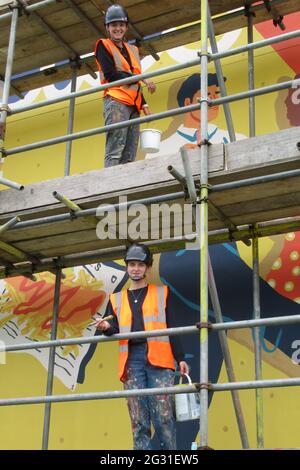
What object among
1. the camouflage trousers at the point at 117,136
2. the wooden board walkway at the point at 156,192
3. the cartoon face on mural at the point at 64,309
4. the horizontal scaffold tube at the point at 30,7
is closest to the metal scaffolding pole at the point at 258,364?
the wooden board walkway at the point at 156,192

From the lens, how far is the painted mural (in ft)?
25.2

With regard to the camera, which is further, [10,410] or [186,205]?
[10,410]

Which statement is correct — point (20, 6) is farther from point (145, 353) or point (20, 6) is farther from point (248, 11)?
point (145, 353)

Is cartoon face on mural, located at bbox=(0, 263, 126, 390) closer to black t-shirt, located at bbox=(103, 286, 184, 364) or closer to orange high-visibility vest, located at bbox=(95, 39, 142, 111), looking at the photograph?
black t-shirt, located at bbox=(103, 286, 184, 364)

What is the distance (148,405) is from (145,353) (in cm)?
A: 40

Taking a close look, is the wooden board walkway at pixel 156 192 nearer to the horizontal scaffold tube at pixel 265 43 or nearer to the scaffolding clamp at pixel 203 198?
the scaffolding clamp at pixel 203 198

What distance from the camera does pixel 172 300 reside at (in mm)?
8305

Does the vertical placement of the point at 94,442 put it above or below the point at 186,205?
below
